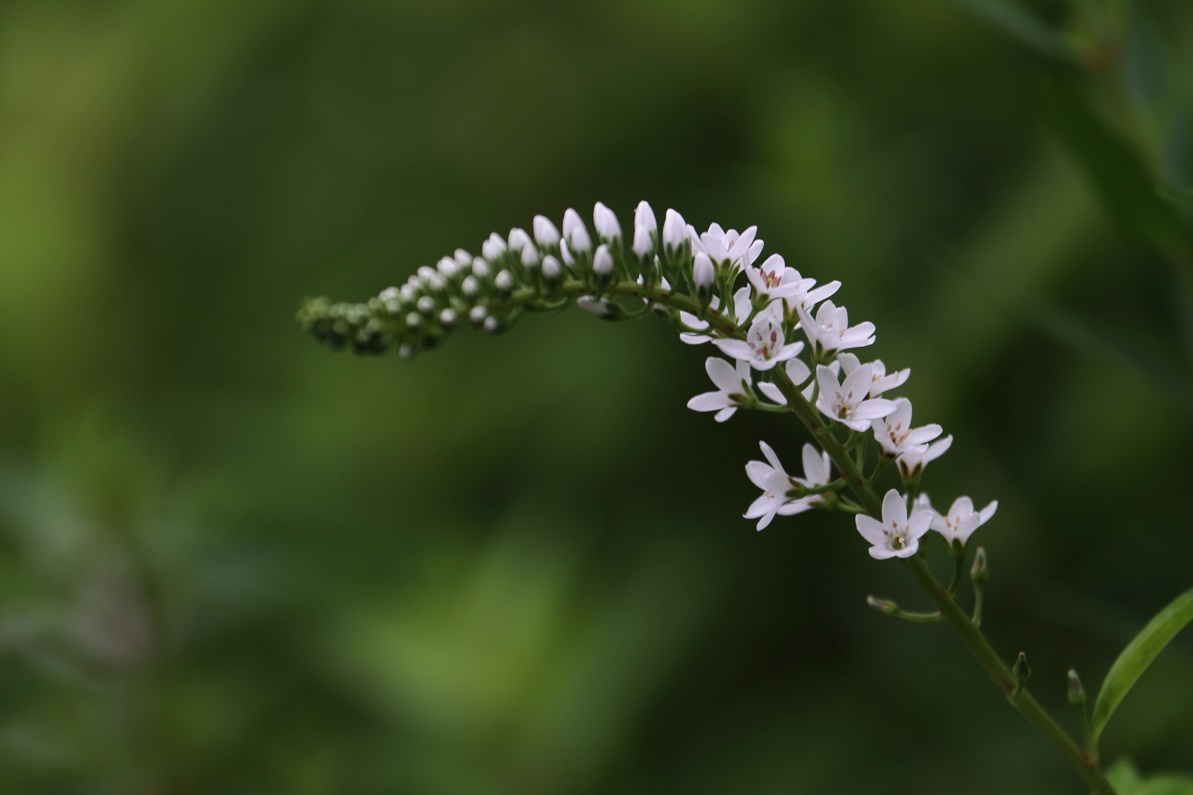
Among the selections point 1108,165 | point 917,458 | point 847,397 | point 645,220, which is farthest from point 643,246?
point 1108,165

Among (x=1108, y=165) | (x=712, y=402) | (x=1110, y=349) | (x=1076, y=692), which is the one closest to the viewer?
(x=1076, y=692)

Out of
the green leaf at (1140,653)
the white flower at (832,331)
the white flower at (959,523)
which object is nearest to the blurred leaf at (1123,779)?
the green leaf at (1140,653)

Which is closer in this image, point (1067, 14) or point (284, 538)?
point (1067, 14)

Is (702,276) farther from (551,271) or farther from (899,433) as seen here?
(899,433)

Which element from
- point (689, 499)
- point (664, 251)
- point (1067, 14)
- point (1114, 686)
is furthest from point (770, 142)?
point (1114, 686)

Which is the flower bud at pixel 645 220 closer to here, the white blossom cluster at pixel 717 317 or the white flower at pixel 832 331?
the white blossom cluster at pixel 717 317

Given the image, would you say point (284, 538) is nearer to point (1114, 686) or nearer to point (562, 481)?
point (562, 481)

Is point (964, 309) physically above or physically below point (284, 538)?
below
